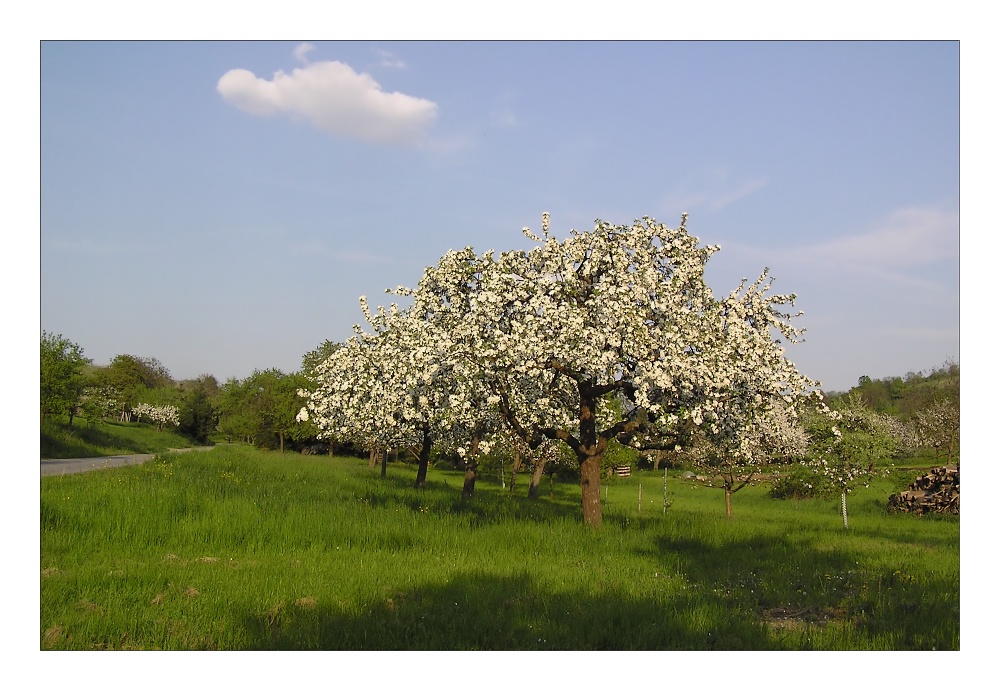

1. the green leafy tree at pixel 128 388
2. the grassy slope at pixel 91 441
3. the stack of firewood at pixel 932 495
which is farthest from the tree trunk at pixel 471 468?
the green leafy tree at pixel 128 388

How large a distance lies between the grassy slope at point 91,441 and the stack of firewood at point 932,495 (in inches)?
2086

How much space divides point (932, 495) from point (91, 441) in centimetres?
6250

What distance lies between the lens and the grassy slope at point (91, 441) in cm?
4816

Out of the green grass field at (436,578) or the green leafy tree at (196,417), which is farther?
the green leafy tree at (196,417)

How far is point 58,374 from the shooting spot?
4444cm

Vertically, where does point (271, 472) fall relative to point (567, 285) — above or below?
below

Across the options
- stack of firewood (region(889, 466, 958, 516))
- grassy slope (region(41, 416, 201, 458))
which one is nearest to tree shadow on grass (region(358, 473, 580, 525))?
stack of firewood (region(889, 466, 958, 516))


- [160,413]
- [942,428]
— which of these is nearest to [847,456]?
[942,428]

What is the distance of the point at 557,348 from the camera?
749 inches

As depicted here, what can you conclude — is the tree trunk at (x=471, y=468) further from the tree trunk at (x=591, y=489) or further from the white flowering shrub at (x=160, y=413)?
the white flowering shrub at (x=160, y=413)

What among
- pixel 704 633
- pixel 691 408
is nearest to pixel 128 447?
pixel 691 408

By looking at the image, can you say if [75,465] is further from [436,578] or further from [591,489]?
[436,578]
